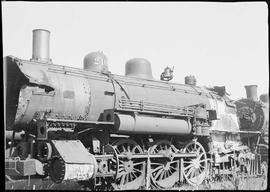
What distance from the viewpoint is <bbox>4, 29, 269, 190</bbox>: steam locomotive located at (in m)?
8.63

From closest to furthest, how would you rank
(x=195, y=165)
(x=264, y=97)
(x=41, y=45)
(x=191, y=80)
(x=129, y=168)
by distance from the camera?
(x=129, y=168), (x=195, y=165), (x=41, y=45), (x=191, y=80), (x=264, y=97)

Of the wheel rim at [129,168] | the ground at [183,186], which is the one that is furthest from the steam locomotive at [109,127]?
the ground at [183,186]

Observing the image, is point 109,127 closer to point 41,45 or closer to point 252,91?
point 41,45

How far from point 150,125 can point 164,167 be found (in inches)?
63.4

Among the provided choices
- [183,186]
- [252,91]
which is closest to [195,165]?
[183,186]

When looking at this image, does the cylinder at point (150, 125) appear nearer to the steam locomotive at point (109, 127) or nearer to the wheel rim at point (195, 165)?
the steam locomotive at point (109, 127)

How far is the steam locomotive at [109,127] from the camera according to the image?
8.63 metres

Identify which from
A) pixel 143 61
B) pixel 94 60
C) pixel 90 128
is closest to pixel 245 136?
pixel 143 61

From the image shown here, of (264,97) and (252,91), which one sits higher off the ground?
(252,91)

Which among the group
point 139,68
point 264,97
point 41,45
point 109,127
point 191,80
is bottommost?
point 109,127

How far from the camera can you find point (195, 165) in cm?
1167

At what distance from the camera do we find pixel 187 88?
13016mm

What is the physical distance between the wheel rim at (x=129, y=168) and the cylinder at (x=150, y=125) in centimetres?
60

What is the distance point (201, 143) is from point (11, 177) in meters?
6.65
